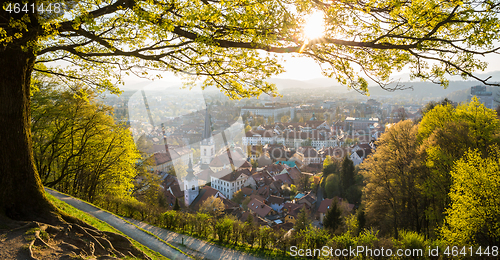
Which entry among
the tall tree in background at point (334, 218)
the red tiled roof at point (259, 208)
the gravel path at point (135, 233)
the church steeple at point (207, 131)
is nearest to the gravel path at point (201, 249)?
the gravel path at point (135, 233)

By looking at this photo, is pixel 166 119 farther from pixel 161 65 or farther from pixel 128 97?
pixel 161 65

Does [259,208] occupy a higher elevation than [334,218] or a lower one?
lower

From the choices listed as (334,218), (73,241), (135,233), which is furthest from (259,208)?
A: (73,241)

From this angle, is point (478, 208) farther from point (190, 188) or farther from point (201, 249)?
point (190, 188)

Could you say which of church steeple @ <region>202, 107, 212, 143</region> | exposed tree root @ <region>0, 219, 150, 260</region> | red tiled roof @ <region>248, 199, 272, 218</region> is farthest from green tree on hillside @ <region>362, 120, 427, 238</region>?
church steeple @ <region>202, 107, 212, 143</region>

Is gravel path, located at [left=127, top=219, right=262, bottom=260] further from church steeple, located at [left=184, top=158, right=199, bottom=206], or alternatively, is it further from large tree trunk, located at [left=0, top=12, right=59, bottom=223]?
church steeple, located at [left=184, top=158, right=199, bottom=206]

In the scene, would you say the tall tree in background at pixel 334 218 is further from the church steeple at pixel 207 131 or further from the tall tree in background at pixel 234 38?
the church steeple at pixel 207 131

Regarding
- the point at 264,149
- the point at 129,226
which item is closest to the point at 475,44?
the point at 129,226

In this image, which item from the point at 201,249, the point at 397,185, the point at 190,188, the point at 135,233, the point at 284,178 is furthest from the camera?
the point at 284,178
